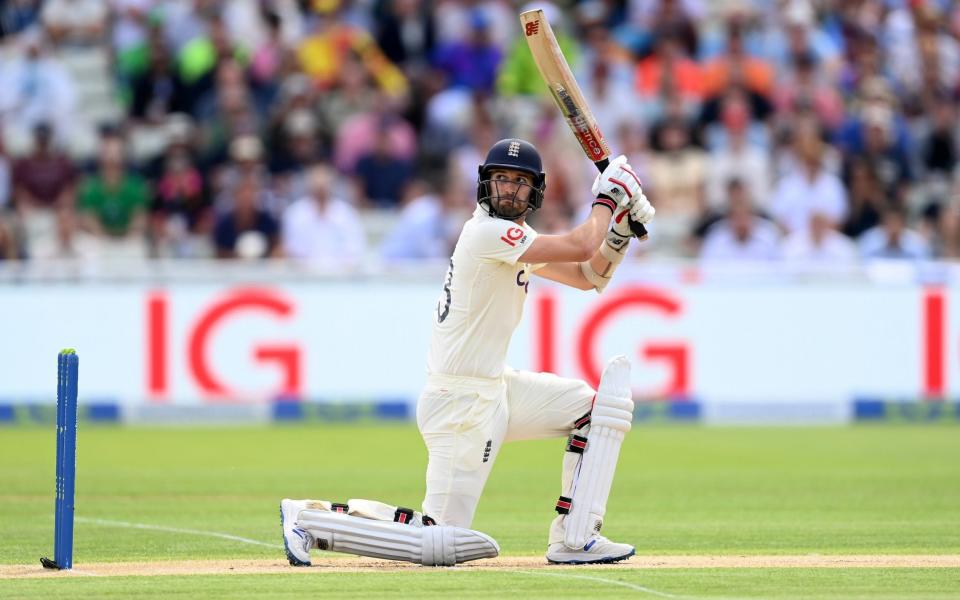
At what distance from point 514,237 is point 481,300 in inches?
13.8

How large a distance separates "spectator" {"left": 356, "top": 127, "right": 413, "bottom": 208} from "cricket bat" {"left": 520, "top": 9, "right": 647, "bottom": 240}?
10.3m

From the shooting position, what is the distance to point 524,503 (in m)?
11.2

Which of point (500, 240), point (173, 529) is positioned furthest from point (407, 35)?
point (500, 240)

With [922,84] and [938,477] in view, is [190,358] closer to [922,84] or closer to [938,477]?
[938,477]

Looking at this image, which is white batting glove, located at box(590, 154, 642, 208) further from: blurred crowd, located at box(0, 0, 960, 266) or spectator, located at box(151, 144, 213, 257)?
spectator, located at box(151, 144, 213, 257)

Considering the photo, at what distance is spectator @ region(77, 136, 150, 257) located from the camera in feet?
58.4

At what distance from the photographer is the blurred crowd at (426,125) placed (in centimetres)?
1783

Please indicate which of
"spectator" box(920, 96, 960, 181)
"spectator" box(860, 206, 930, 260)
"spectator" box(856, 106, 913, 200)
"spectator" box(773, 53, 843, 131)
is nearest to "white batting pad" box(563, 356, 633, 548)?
"spectator" box(860, 206, 930, 260)

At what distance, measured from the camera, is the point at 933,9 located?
22.8 metres

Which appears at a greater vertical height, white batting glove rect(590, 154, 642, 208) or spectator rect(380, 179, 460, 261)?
spectator rect(380, 179, 460, 261)

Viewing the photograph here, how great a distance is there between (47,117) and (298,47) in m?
3.00

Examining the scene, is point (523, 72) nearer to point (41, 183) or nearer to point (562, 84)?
point (41, 183)

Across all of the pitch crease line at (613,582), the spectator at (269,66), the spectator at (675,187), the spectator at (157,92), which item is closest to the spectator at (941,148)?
the spectator at (675,187)

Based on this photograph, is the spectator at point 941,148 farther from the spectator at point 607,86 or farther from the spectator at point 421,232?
the spectator at point 421,232
